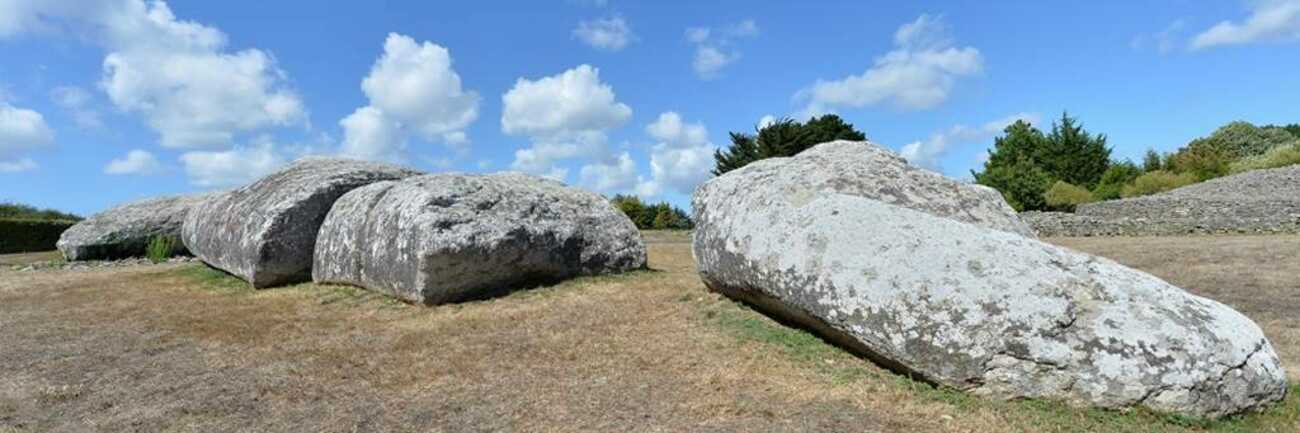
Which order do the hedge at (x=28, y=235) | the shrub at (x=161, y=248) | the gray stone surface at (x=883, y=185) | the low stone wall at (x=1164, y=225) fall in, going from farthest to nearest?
the hedge at (x=28, y=235), the low stone wall at (x=1164, y=225), the shrub at (x=161, y=248), the gray stone surface at (x=883, y=185)

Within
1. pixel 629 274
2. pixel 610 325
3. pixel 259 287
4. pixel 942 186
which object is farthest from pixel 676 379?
pixel 259 287

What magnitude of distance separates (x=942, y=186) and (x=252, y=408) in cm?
598

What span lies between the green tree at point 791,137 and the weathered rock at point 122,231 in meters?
21.3

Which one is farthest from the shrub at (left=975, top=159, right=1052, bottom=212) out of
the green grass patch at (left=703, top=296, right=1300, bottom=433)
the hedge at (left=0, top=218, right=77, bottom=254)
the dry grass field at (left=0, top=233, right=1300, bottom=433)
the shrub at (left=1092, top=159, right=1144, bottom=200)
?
the hedge at (left=0, top=218, right=77, bottom=254)

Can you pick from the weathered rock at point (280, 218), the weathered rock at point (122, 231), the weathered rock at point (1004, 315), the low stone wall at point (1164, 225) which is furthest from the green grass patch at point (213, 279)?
the low stone wall at point (1164, 225)

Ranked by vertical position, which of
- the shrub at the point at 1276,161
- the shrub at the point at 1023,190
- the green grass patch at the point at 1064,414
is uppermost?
the shrub at the point at 1276,161

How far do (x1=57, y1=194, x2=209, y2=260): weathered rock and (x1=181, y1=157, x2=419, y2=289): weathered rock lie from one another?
6316 mm

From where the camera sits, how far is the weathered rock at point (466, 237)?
8.79 m

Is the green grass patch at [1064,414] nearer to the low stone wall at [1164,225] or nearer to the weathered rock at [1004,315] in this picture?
the weathered rock at [1004,315]

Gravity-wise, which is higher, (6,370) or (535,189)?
(535,189)

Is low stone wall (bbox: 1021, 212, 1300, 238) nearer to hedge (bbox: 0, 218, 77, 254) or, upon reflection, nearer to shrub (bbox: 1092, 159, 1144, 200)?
shrub (bbox: 1092, 159, 1144, 200)

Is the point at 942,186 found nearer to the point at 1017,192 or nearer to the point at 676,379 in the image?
the point at 676,379

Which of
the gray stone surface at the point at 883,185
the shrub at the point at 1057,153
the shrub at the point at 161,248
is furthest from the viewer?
the shrub at the point at 1057,153

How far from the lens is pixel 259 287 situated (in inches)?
447
